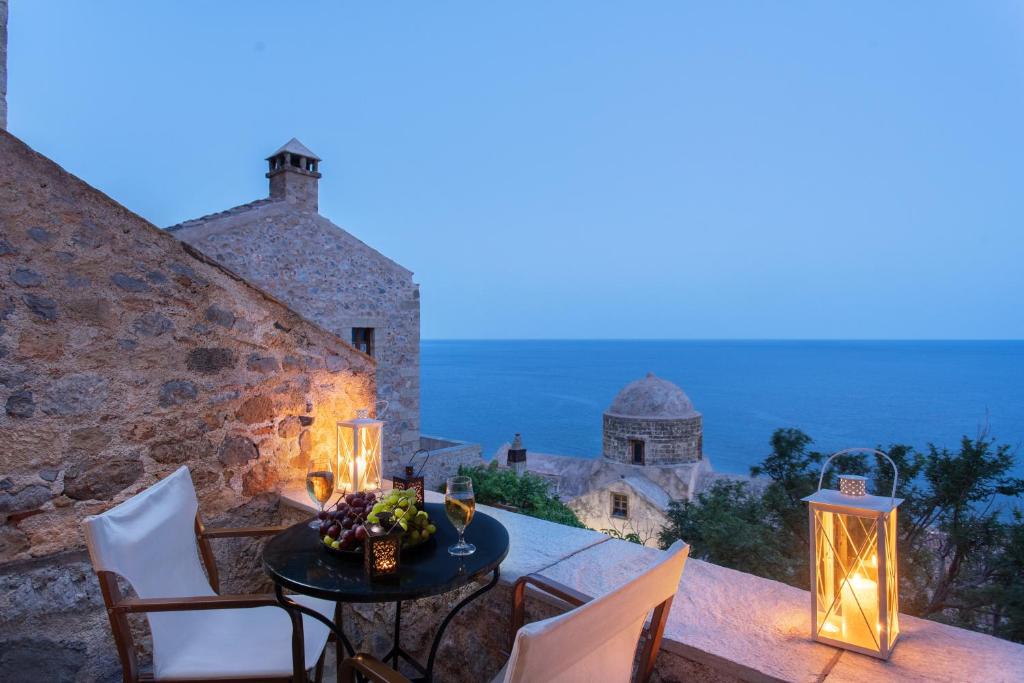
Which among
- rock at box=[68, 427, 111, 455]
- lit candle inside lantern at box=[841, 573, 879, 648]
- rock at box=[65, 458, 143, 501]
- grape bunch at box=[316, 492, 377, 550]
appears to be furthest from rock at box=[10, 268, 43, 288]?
lit candle inside lantern at box=[841, 573, 879, 648]

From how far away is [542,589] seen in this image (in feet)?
4.96

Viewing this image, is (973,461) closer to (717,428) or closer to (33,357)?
(33,357)

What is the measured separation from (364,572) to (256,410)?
4.70ft

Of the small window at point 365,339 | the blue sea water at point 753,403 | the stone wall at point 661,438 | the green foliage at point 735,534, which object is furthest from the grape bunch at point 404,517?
the blue sea water at point 753,403

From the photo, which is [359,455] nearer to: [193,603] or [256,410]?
[256,410]

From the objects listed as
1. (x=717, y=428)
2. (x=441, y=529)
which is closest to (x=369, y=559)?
(x=441, y=529)

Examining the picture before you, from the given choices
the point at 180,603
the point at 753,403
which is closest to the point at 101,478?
the point at 180,603

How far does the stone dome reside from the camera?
16.7 metres

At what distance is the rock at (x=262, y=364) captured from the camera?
2625 mm

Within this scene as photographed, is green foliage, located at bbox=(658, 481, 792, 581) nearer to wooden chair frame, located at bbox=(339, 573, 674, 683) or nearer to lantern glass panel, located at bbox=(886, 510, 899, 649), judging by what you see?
lantern glass panel, located at bbox=(886, 510, 899, 649)

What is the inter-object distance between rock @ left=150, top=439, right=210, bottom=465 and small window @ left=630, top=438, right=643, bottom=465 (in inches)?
600

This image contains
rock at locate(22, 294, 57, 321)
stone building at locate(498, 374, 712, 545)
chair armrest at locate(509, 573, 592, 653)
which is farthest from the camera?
stone building at locate(498, 374, 712, 545)

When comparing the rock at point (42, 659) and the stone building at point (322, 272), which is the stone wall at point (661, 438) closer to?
the stone building at point (322, 272)

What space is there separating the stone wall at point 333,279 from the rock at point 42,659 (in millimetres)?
5912
